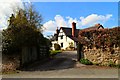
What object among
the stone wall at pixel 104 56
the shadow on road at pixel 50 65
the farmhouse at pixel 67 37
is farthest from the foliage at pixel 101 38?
the farmhouse at pixel 67 37

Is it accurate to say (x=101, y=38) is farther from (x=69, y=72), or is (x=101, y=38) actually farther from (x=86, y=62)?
(x=69, y=72)

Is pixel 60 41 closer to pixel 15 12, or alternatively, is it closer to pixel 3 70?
pixel 15 12

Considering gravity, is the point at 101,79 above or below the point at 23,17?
below

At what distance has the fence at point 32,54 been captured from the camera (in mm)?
20638

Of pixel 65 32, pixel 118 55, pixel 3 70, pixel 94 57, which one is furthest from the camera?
pixel 65 32

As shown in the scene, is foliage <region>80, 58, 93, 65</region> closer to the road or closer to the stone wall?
the stone wall

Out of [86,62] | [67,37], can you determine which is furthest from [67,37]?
[86,62]

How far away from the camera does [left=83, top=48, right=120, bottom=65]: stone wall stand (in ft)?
64.1

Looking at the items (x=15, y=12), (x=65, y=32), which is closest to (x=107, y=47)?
(x=15, y=12)

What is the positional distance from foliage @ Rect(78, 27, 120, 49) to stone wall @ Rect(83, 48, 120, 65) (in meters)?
0.41

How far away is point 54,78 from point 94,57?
8.16m

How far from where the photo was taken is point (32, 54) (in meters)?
24.2

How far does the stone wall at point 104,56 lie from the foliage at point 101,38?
1.35 feet

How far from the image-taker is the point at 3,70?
17641mm
